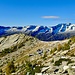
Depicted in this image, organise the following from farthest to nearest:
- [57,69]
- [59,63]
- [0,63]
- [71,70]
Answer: [0,63]
[59,63]
[57,69]
[71,70]

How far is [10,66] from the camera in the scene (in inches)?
3871

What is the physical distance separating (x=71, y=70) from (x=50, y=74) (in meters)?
4.12

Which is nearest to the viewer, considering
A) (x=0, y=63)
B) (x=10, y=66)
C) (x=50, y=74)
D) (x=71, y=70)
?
(x=71, y=70)

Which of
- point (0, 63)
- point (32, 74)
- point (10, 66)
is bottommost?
point (0, 63)

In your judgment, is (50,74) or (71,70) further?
(50,74)

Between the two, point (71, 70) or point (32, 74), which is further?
point (32, 74)

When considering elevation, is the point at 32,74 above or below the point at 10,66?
above

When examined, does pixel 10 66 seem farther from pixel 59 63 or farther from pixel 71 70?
pixel 71 70

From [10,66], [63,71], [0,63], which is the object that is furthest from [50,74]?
[0,63]

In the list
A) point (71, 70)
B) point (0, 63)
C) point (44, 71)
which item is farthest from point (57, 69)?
point (0, 63)

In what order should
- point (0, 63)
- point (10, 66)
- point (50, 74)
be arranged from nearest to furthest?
point (50, 74)
point (10, 66)
point (0, 63)

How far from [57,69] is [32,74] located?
4.86m

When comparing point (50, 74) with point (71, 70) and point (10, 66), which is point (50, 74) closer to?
point (71, 70)

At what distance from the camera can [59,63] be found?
47031mm
